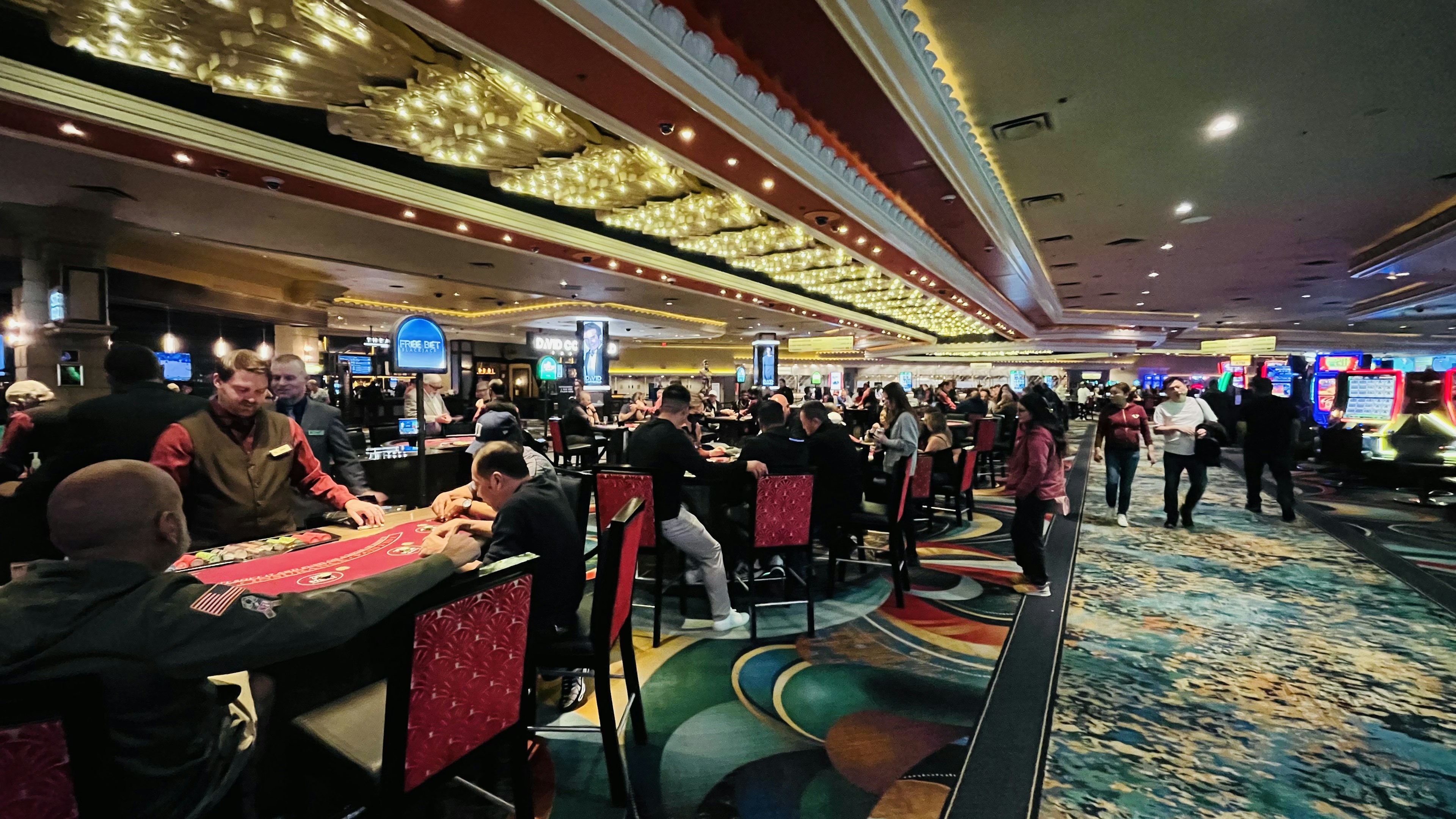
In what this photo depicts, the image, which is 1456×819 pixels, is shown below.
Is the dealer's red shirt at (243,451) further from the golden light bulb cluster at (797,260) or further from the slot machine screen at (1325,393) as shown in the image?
the slot machine screen at (1325,393)

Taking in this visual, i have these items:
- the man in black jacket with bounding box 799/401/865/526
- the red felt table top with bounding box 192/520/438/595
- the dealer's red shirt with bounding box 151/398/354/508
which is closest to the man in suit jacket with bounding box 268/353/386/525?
the dealer's red shirt with bounding box 151/398/354/508

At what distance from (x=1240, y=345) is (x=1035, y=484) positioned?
23.3 metres

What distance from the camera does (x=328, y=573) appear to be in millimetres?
1795

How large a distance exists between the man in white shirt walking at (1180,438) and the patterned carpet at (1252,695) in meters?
A: 1.07

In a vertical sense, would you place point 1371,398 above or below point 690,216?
below

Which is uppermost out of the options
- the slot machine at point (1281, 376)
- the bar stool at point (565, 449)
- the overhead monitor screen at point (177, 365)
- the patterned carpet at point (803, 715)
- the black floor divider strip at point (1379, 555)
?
the slot machine at point (1281, 376)

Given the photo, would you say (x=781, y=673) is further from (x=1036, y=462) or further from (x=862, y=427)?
(x=862, y=427)

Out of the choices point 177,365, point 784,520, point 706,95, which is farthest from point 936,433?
point 177,365

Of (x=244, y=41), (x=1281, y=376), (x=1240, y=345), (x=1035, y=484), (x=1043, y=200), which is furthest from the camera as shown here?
(x=1240, y=345)

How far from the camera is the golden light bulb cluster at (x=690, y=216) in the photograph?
20.7 ft

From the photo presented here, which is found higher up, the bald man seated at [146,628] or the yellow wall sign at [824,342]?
the yellow wall sign at [824,342]

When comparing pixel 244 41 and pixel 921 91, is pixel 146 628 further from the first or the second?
pixel 921 91

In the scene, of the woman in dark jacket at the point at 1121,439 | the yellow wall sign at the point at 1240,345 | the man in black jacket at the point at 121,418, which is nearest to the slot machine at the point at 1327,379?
the woman in dark jacket at the point at 1121,439

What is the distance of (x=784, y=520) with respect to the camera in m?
3.34
